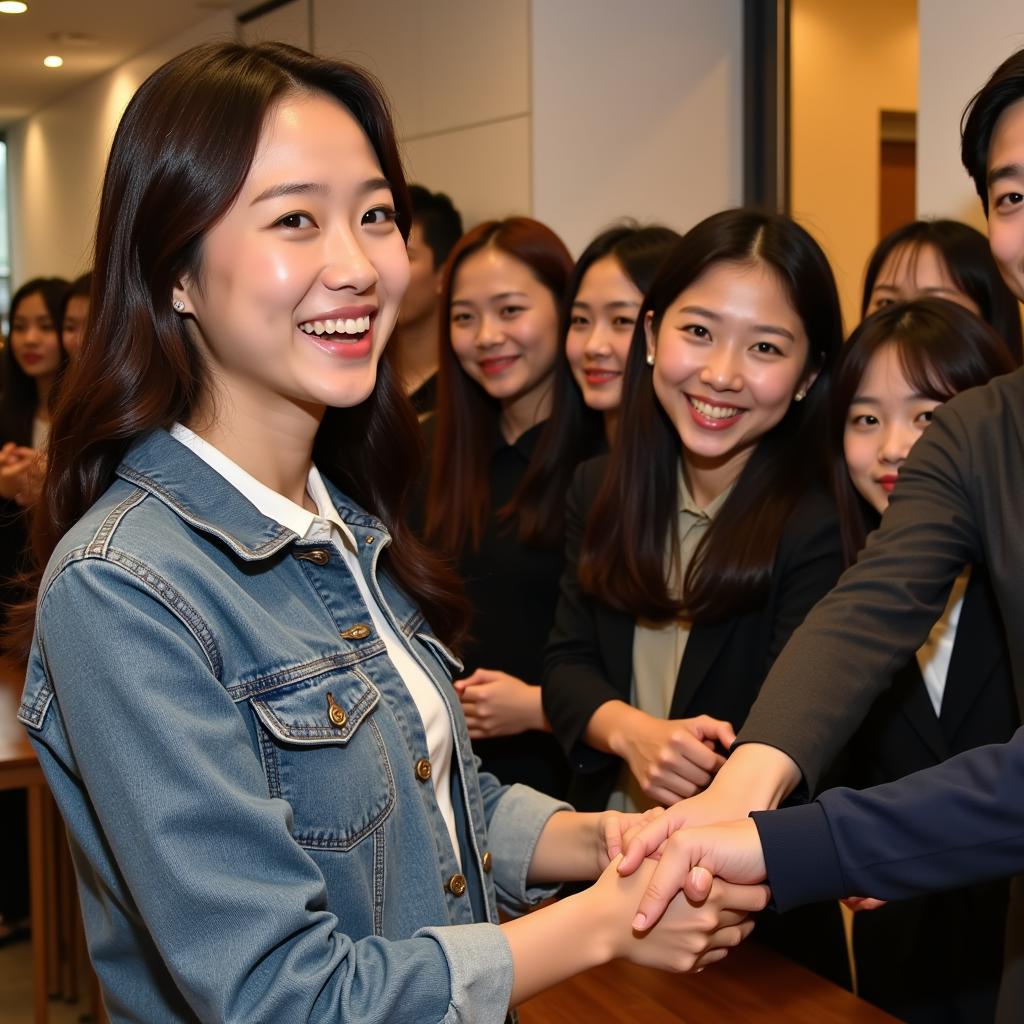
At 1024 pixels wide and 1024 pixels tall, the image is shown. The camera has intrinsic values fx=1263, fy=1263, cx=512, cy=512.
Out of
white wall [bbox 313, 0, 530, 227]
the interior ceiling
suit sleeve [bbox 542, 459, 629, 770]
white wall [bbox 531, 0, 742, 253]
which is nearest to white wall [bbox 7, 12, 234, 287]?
the interior ceiling

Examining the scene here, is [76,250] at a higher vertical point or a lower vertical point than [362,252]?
higher

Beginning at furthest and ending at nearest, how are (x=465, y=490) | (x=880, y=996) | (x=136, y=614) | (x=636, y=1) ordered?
(x=636, y=1), (x=465, y=490), (x=880, y=996), (x=136, y=614)

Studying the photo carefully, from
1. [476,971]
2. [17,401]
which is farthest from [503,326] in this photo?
[17,401]

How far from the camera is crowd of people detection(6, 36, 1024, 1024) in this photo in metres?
1.03

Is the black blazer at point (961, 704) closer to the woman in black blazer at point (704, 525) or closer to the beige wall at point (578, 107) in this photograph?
the woman in black blazer at point (704, 525)

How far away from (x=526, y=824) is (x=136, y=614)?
66cm

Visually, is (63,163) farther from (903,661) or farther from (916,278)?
(903,661)

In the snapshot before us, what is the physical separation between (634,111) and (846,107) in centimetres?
73

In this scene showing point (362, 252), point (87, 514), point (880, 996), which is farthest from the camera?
point (880, 996)

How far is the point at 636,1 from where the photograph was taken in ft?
14.0

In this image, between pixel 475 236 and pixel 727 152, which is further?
pixel 727 152

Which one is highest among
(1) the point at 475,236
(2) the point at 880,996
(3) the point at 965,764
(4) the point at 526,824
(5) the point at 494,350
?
(1) the point at 475,236

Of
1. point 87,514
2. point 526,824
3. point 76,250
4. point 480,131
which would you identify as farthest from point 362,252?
point 76,250

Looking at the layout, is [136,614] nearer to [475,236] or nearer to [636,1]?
[475,236]
